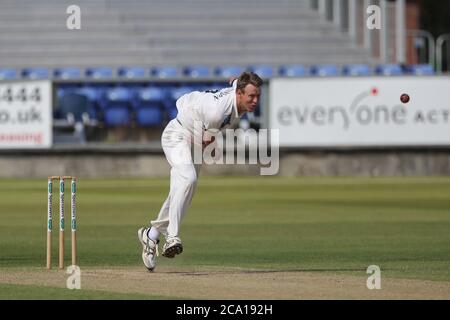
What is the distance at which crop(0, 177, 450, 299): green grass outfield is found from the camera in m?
15.4

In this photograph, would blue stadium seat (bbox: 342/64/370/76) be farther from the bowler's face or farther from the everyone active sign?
the bowler's face

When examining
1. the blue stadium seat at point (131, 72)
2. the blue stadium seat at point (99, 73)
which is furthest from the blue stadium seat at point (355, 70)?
the blue stadium seat at point (99, 73)

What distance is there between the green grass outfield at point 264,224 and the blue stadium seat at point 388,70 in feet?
9.96

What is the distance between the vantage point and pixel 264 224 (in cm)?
2144

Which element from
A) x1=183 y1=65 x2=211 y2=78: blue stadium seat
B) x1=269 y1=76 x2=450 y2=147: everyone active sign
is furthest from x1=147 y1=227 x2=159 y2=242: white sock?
x1=183 y1=65 x2=211 y2=78: blue stadium seat

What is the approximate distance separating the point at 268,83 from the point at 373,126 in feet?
9.86

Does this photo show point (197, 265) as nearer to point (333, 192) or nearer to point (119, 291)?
point (119, 291)

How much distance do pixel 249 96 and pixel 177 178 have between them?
1131mm

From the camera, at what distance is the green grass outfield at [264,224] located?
1545cm

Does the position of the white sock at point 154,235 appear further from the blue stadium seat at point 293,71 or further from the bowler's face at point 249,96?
the blue stadium seat at point 293,71

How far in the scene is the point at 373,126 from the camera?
34.6m

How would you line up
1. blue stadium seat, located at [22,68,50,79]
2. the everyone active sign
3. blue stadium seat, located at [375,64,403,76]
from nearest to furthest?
the everyone active sign → blue stadium seat, located at [375,64,403,76] → blue stadium seat, located at [22,68,50,79]

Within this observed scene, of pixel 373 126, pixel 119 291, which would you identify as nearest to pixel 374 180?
pixel 373 126

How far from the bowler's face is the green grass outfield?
2144 mm
